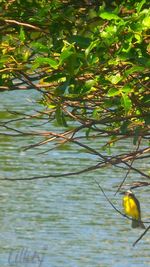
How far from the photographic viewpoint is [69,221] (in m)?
10.4

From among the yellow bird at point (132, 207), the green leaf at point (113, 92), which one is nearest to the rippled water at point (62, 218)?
the yellow bird at point (132, 207)

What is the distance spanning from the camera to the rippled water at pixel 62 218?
916 centimetres

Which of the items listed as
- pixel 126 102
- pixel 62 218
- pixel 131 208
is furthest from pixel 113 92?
pixel 62 218

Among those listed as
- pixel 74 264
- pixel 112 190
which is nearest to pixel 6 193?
pixel 112 190

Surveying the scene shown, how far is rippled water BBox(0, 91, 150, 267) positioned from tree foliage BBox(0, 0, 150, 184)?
12.0 ft

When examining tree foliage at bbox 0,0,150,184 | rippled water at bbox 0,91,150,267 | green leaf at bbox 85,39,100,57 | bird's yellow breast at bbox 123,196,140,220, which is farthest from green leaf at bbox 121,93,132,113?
rippled water at bbox 0,91,150,267

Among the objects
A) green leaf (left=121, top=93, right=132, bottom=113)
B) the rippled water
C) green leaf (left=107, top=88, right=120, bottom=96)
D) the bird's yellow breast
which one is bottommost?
the rippled water

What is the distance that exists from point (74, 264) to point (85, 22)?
13.5 feet

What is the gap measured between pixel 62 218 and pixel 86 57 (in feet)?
22.2

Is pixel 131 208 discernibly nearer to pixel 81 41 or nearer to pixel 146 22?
pixel 81 41

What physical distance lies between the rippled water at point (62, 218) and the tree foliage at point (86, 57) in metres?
3.66

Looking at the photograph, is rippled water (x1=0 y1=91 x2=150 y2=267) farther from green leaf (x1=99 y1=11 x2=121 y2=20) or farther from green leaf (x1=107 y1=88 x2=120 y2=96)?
green leaf (x1=99 y1=11 x2=121 y2=20)

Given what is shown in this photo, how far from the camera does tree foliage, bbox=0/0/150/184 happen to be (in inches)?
153

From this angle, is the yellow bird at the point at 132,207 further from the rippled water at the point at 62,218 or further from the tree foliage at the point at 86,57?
the tree foliage at the point at 86,57
